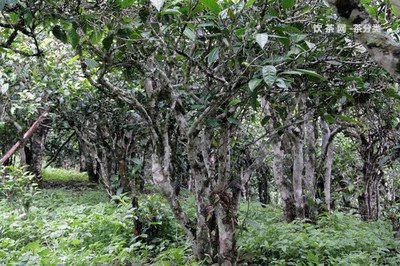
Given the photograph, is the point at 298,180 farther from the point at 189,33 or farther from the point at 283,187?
the point at 189,33

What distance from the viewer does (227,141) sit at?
299 cm

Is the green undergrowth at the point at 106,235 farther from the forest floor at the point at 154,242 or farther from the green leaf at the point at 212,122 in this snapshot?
the green leaf at the point at 212,122

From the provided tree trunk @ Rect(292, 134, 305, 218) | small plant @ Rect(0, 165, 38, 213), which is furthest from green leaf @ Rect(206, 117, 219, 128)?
small plant @ Rect(0, 165, 38, 213)

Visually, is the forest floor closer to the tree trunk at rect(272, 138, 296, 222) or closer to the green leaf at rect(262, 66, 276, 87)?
the tree trunk at rect(272, 138, 296, 222)

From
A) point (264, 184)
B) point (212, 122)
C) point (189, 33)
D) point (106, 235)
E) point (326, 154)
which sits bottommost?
point (106, 235)

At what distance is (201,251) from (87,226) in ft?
5.92

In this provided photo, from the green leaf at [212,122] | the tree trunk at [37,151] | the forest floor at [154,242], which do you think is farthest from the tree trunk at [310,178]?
the tree trunk at [37,151]

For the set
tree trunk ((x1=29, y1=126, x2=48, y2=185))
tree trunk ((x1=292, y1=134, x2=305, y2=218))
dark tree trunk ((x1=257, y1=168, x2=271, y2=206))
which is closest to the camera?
tree trunk ((x1=292, y1=134, x2=305, y2=218))

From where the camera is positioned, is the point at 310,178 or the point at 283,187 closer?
the point at 283,187

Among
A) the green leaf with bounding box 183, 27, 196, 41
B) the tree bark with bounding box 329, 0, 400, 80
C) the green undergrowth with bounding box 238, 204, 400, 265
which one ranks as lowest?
the green undergrowth with bounding box 238, 204, 400, 265

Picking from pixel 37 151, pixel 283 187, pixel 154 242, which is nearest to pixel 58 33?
pixel 154 242

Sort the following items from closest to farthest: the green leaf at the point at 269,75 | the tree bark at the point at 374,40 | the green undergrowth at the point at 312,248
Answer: the tree bark at the point at 374,40 < the green leaf at the point at 269,75 < the green undergrowth at the point at 312,248

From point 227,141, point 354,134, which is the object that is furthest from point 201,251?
point 354,134

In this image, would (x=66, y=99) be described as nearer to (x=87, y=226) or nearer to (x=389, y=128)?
(x=87, y=226)
